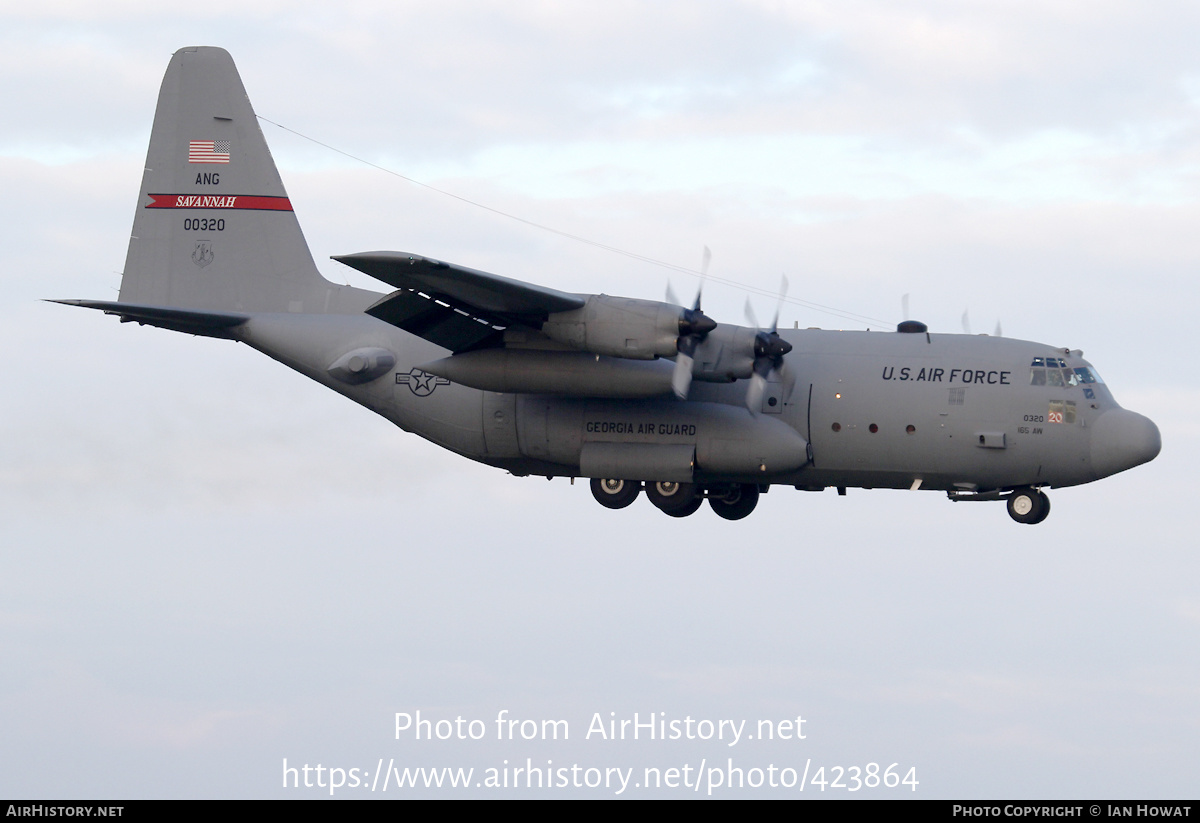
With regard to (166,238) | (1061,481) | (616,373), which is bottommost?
(1061,481)

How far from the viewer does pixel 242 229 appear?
95.3 ft

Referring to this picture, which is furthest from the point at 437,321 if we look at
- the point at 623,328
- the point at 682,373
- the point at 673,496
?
the point at 673,496

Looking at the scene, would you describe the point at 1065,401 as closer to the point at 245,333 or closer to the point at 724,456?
the point at 724,456

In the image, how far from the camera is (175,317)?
2716 cm

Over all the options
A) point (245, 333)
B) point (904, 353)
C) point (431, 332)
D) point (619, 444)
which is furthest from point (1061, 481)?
point (245, 333)

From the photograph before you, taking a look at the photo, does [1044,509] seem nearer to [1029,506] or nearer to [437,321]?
[1029,506]

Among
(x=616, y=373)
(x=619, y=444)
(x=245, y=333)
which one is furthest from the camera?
(x=245, y=333)

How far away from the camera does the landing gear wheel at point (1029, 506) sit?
996 inches

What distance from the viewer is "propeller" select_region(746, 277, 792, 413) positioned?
79.5 ft

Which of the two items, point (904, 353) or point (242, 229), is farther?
point (242, 229)

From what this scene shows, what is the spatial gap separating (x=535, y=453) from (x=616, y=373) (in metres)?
2.93

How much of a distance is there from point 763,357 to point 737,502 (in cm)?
398

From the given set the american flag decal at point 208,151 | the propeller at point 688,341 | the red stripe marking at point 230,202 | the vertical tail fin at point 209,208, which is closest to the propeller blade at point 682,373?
the propeller at point 688,341

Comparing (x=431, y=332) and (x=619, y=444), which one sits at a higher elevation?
(x=431, y=332)
